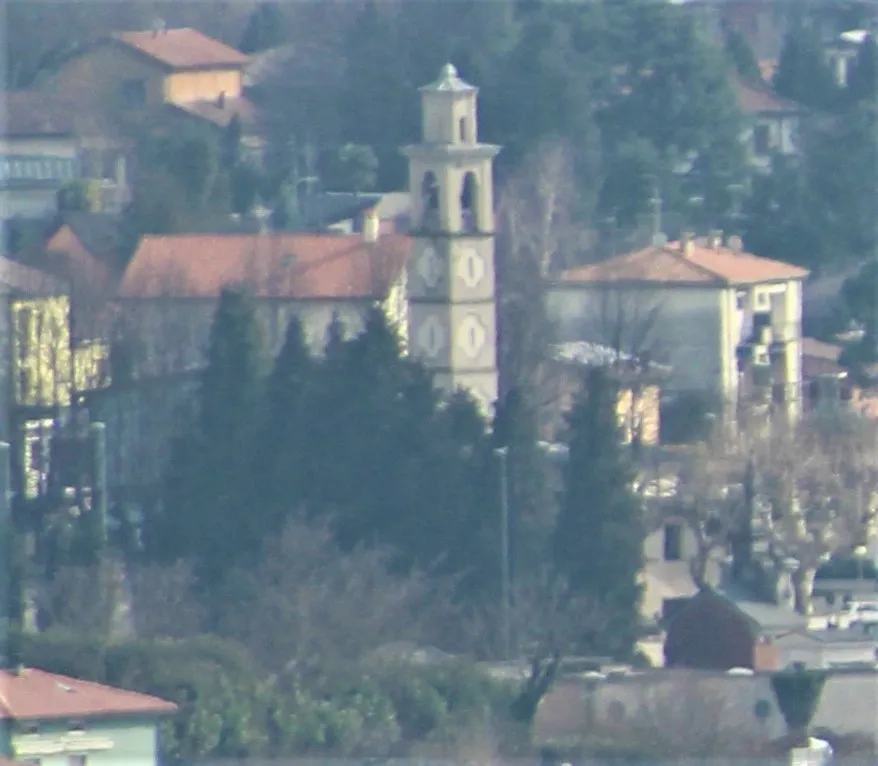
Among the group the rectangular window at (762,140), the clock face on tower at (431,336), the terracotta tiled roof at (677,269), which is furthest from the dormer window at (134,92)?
the clock face on tower at (431,336)

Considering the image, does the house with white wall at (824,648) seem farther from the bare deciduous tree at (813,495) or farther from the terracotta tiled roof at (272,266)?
the terracotta tiled roof at (272,266)

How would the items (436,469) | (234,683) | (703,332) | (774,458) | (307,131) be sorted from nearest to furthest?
(234,683)
(436,469)
(774,458)
(703,332)
(307,131)

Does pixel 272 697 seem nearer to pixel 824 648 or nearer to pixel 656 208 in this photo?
pixel 824 648

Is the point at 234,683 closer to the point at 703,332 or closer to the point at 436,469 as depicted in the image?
the point at 436,469

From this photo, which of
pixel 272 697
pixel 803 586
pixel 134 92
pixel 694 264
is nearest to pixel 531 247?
pixel 694 264

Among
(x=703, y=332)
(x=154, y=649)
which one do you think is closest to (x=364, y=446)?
(x=154, y=649)
